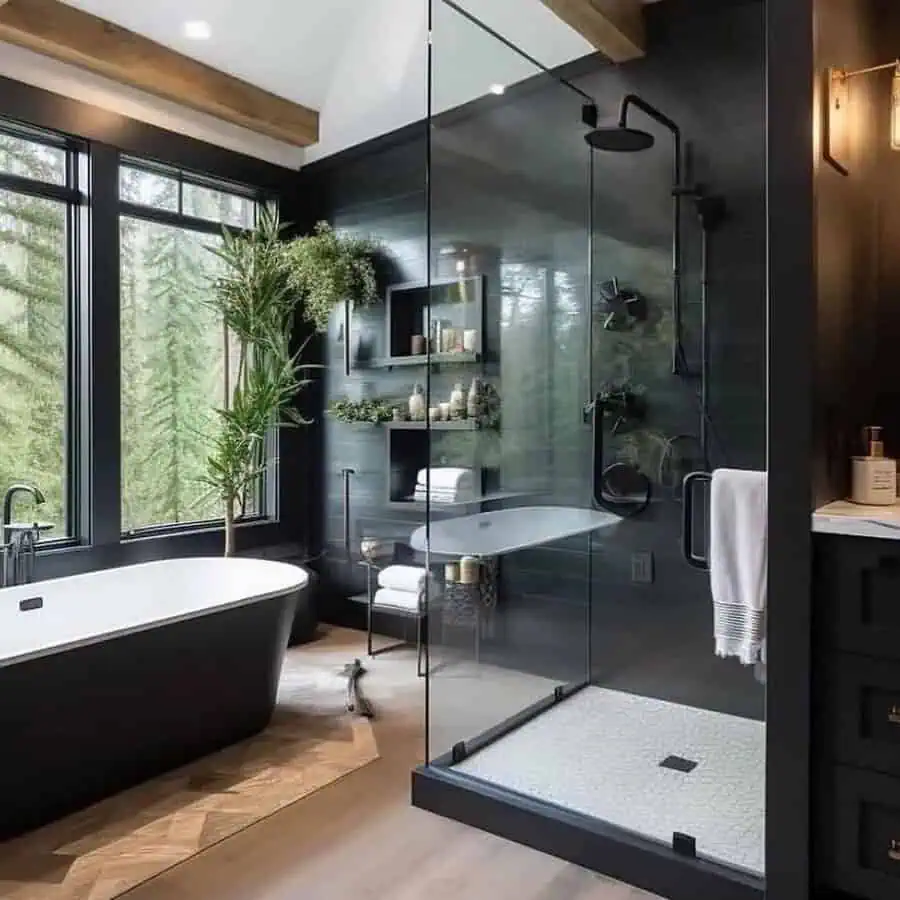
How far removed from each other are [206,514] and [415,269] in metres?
1.89

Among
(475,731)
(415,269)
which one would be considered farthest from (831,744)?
(415,269)

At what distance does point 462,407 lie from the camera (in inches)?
149

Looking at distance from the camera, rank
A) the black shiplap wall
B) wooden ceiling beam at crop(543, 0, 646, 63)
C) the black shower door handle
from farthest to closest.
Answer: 1. the black shower door handle
2. the black shiplap wall
3. wooden ceiling beam at crop(543, 0, 646, 63)

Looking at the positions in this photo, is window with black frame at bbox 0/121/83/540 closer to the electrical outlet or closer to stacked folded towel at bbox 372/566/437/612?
stacked folded towel at bbox 372/566/437/612

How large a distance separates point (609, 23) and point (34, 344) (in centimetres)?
302

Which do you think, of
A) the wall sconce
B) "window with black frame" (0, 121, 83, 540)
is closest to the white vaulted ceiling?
"window with black frame" (0, 121, 83, 540)

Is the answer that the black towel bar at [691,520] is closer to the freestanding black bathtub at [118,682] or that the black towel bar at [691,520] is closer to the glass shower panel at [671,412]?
the glass shower panel at [671,412]

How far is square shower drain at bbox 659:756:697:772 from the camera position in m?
2.83

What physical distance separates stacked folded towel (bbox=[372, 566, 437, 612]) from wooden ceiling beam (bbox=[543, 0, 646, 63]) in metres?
2.65

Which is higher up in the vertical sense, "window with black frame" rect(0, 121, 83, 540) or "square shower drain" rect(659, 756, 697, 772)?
"window with black frame" rect(0, 121, 83, 540)

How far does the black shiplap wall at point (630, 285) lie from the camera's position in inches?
126

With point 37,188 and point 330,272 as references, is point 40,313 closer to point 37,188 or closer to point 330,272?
point 37,188

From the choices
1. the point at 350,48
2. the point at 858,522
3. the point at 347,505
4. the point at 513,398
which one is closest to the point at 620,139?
the point at 513,398

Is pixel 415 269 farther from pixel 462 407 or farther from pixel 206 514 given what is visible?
pixel 206 514
